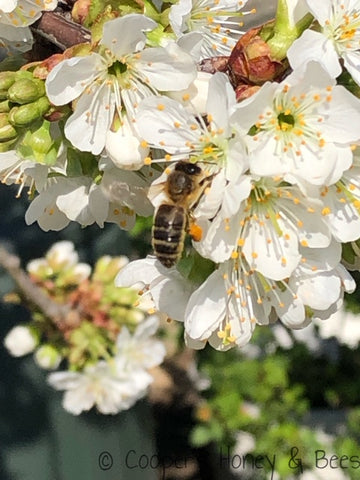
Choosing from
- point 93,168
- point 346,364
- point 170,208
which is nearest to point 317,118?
point 170,208

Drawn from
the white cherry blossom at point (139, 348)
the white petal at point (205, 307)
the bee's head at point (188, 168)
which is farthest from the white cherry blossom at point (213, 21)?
the white cherry blossom at point (139, 348)

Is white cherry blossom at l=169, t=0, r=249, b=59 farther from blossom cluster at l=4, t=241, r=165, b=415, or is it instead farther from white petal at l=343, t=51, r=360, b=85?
blossom cluster at l=4, t=241, r=165, b=415

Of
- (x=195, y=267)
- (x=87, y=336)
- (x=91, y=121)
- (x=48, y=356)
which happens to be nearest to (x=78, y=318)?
(x=87, y=336)

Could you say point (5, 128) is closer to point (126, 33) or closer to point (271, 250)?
point (126, 33)

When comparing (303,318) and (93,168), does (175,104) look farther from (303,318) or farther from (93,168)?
(303,318)

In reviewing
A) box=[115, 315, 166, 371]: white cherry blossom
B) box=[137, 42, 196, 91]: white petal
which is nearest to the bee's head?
box=[137, 42, 196, 91]: white petal

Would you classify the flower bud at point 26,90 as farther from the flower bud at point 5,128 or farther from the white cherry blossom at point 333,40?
the white cherry blossom at point 333,40
